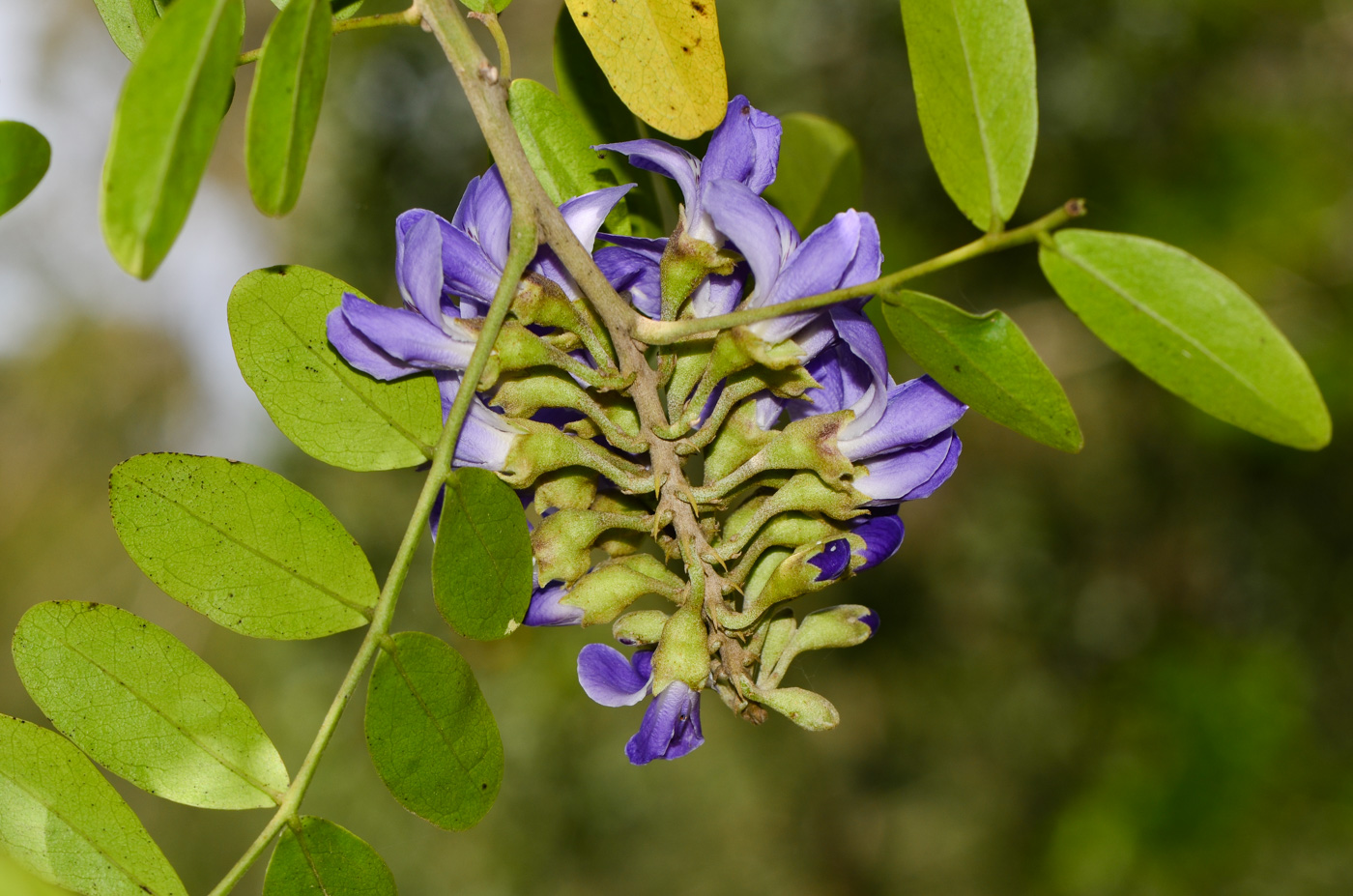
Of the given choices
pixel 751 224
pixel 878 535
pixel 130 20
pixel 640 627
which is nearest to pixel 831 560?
pixel 878 535

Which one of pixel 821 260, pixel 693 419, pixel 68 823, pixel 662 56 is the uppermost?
pixel 662 56

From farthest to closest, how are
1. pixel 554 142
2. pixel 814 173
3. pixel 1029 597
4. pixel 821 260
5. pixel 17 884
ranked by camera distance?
pixel 1029 597, pixel 814 173, pixel 554 142, pixel 821 260, pixel 17 884

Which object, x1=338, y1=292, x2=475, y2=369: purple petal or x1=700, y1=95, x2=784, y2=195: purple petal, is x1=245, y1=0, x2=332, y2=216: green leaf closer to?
x1=338, y1=292, x2=475, y2=369: purple petal

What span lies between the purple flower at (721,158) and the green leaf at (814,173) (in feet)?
1.48

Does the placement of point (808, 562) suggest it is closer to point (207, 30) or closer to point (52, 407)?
point (207, 30)

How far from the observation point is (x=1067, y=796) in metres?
3.77

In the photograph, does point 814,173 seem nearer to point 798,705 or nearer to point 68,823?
point 798,705

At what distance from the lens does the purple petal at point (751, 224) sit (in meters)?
0.70

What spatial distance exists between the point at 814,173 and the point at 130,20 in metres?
0.78

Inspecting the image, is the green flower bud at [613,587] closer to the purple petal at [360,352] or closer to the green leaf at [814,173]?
the purple petal at [360,352]

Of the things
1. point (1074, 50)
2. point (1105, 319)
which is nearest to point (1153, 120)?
point (1074, 50)

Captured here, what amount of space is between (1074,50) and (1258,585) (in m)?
2.19

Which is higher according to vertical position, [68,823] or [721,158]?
[721,158]

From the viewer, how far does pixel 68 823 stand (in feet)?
2.64
